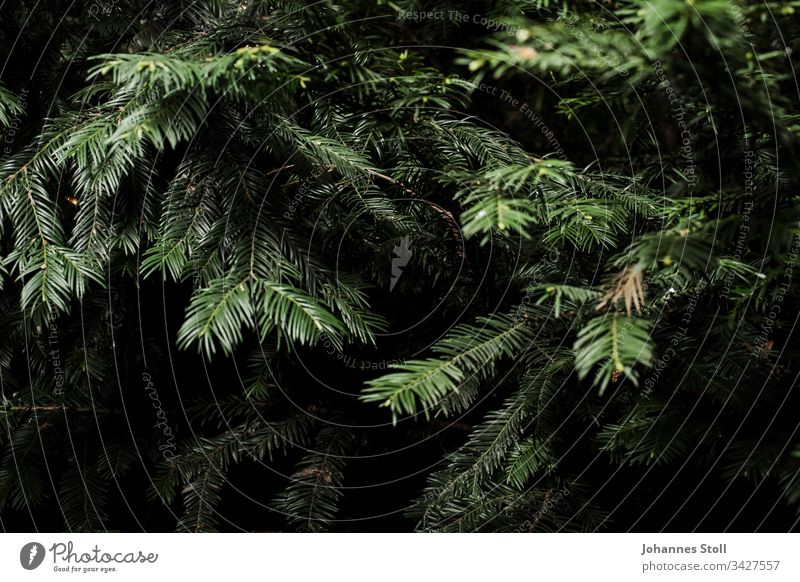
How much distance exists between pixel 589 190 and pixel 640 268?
0.73 feet

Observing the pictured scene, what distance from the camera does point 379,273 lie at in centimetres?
59

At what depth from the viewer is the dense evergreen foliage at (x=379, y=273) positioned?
18.2 inches

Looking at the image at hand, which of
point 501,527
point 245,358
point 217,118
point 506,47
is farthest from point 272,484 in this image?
point 506,47

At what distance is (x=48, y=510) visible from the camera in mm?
645

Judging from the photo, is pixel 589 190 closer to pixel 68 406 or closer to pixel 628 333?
pixel 628 333
